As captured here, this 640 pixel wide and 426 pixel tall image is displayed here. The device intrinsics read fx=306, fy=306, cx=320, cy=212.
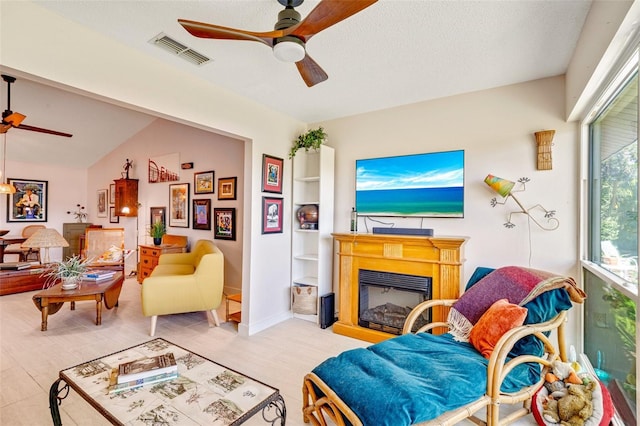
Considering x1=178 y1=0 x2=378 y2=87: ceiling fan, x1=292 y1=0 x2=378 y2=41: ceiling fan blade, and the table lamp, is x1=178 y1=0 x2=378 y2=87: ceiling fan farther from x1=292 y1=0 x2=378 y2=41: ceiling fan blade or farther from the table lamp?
the table lamp

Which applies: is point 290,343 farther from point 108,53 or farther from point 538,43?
point 538,43

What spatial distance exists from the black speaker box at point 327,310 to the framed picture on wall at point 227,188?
223 centimetres

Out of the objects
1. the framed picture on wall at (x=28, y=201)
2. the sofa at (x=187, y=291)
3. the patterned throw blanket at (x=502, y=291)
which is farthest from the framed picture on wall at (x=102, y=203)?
the patterned throw blanket at (x=502, y=291)

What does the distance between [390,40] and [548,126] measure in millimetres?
1676

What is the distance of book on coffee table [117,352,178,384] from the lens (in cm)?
155

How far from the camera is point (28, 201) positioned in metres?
6.68

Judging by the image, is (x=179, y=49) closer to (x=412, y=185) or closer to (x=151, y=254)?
(x=412, y=185)

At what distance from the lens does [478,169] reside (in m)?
3.02

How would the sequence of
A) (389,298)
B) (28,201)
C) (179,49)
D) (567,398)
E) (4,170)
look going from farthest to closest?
1. (28,201)
2. (4,170)
3. (389,298)
4. (179,49)
5. (567,398)

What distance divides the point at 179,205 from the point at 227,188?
131 cm

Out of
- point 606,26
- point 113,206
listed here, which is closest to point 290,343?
point 606,26

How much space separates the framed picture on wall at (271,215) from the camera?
3.49 meters

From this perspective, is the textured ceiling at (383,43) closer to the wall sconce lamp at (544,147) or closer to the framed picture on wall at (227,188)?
the wall sconce lamp at (544,147)

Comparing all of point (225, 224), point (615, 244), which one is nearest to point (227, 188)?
point (225, 224)
